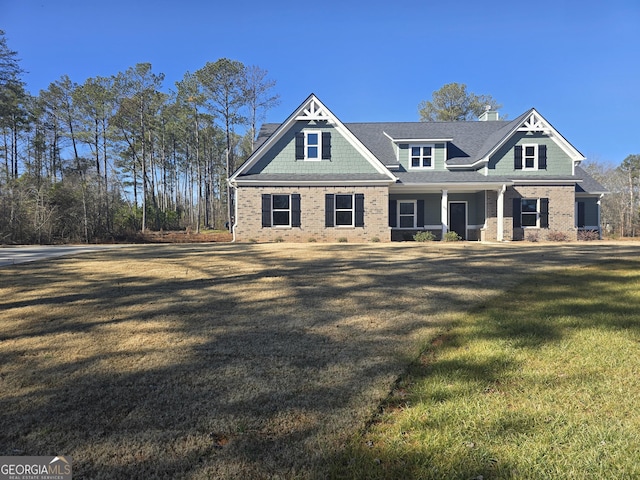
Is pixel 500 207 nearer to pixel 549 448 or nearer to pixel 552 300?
pixel 552 300

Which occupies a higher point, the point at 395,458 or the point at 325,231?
the point at 325,231

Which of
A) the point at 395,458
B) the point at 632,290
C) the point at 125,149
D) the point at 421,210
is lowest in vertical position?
the point at 395,458

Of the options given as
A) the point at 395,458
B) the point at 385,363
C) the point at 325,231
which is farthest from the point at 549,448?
the point at 325,231

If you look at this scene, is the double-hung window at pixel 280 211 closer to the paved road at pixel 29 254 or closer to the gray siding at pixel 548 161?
the paved road at pixel 29 254

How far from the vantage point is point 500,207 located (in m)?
18.9

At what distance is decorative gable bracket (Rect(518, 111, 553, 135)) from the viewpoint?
19.5 m

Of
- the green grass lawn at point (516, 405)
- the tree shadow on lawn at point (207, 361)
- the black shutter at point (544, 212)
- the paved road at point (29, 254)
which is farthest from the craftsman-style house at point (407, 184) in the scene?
the green grass lawn at point (516, 405)

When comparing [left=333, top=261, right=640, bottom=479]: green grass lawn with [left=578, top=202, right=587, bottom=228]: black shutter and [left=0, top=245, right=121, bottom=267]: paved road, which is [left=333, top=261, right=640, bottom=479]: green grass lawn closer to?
[left=0, top=245, right=121, bottom=267]: paved road

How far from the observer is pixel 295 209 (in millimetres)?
18219

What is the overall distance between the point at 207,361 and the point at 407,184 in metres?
16.5

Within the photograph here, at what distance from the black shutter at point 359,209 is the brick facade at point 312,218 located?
151 millimetres

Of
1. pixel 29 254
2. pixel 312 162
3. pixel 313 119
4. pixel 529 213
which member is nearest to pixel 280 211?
pixel 312 162

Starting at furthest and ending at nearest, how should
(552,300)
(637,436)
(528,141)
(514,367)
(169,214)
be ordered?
(169,214) → (528,141) → (552,300) → (514,367) → (637,436)

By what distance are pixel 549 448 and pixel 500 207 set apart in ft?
60.5
